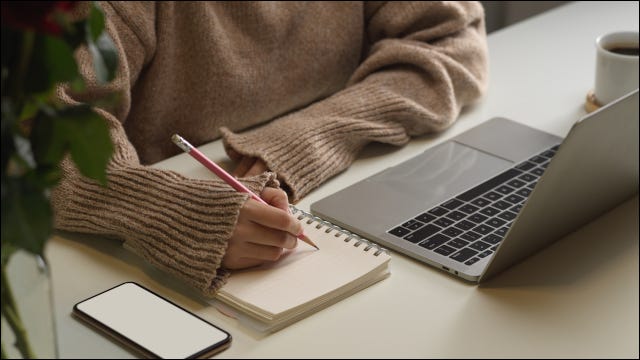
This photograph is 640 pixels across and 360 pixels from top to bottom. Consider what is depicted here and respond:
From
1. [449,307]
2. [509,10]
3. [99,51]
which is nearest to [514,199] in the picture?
[449,307]

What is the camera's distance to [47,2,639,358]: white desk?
833 mm

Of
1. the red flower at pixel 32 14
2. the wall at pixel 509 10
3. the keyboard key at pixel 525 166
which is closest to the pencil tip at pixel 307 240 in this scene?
the keyboard key at pixel 525 166

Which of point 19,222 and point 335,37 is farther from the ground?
point 19,222

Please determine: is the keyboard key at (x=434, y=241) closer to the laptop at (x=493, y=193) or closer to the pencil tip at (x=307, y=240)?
the laptop at (x=493, y=193)

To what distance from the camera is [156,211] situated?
3.15ft

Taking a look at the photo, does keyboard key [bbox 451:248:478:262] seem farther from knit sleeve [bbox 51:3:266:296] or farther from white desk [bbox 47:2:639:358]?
knit sleeve [bbox 51:3:266:296]

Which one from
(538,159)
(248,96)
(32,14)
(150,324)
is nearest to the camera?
(32,14)

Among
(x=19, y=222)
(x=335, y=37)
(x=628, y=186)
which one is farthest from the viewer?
(x=335, y=37)

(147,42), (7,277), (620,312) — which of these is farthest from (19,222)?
(147,42)

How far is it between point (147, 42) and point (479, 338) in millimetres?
584

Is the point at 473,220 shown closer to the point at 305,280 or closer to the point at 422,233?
the point at 422,233

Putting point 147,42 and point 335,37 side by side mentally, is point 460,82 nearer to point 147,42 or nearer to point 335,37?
point 335,37

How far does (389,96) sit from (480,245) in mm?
333

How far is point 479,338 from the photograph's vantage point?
0.85 m
